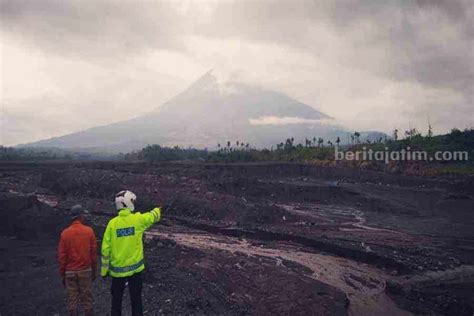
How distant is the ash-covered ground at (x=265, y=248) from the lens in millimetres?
9055

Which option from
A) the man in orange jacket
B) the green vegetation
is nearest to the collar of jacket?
the man in orange jacket

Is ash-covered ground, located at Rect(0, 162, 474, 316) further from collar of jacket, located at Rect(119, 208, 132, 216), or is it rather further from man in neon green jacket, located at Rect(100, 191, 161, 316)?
collar of jacket, located at Rect(119, 208, 132, 216)

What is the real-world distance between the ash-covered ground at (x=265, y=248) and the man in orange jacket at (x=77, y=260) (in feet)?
4.78

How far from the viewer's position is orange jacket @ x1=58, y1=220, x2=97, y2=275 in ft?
20.3

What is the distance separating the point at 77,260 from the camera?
6238mm

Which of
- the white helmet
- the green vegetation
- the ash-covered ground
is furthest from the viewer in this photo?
the green vegetation

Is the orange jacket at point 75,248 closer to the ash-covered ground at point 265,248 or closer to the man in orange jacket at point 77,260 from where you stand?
the man in orange jacket at point 77,260

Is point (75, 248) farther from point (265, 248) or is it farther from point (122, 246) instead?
point (265, 248)

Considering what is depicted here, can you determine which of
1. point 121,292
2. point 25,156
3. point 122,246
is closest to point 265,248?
point 121,292

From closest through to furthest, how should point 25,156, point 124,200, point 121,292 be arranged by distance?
point 124,200 < point 121,292 < point 25,156

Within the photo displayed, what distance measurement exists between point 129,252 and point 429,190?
95.8 ft

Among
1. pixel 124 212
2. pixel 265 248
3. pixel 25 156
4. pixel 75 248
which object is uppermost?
pixel 25 156

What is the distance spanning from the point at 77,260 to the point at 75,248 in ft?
0.65

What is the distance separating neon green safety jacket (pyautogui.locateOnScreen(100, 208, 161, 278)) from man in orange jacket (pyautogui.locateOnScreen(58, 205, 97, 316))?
42cm
